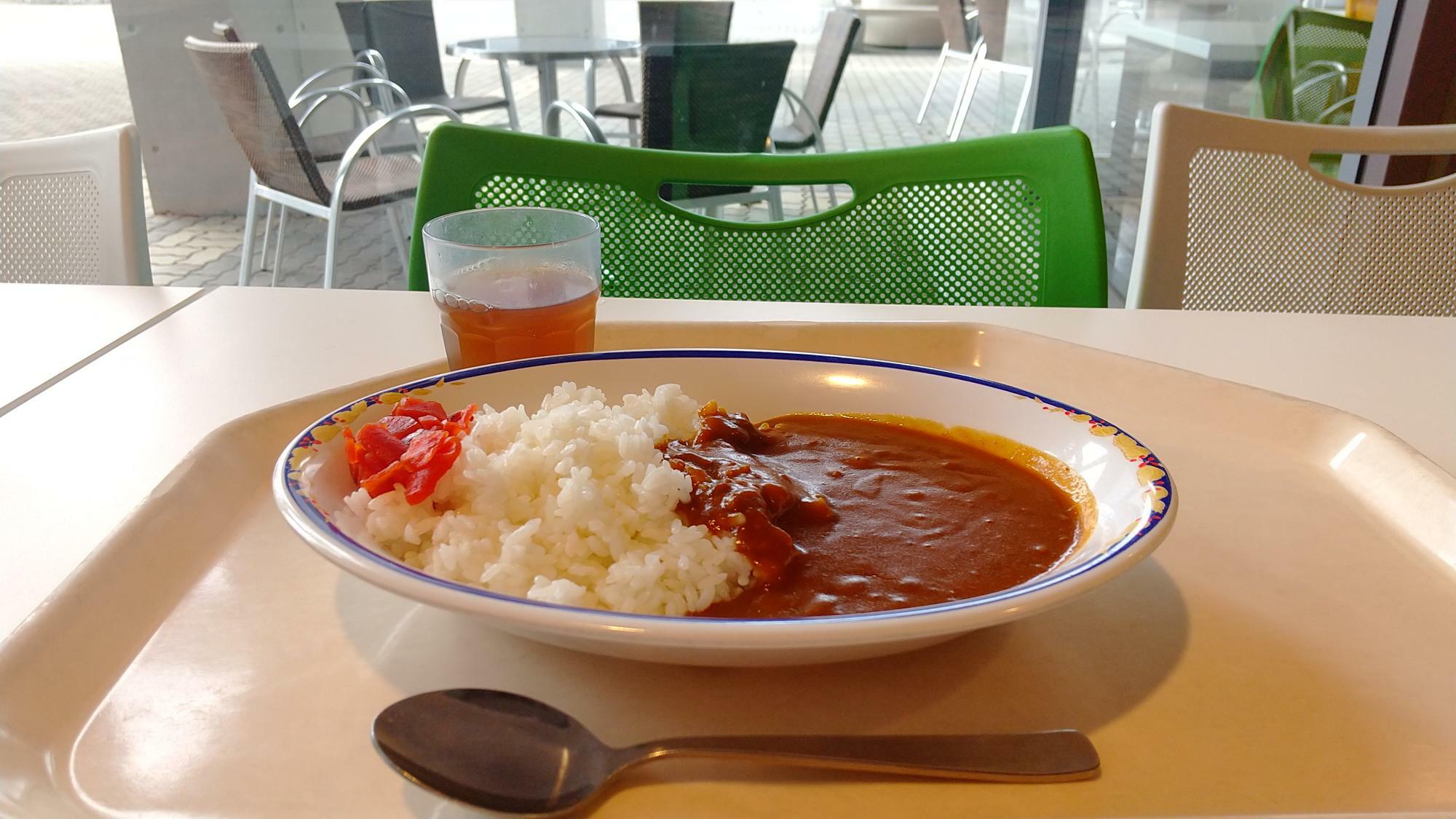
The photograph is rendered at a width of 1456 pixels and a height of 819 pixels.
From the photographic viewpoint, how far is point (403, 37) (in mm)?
4457

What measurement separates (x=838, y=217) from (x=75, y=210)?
4.77ft

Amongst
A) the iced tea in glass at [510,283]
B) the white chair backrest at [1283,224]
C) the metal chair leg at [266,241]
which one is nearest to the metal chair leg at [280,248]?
the metal chair leg at [266,241]

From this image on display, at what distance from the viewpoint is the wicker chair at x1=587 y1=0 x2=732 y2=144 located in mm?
4102

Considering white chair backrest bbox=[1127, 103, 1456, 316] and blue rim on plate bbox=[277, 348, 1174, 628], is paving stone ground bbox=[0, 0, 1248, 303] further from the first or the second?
blue rim on plate bbox=[277, 348, 1174, 628]

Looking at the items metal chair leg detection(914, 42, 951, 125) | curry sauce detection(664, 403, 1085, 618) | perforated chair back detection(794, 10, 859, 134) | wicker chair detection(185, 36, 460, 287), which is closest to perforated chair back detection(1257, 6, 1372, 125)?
metal chair leg detection(914, 42, 951, 125)

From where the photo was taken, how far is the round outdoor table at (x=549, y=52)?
167 inches

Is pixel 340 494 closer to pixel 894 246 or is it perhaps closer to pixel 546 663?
pixel 546 663

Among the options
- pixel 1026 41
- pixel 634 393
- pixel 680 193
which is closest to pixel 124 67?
pixel 680 193

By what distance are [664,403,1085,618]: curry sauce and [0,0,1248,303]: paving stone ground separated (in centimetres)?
337

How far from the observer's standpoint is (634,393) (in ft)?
3.29

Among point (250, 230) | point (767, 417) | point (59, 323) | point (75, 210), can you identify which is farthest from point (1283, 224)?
point (250, 230)

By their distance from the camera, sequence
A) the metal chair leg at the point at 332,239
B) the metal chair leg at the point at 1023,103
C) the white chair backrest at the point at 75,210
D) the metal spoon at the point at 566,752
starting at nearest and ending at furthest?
the metal spoon at the point at 566,752, the white chair backrest at the point at 75,210, the metal chair leg at the point at 332,239, the metal chair leg at the point at 1023,103

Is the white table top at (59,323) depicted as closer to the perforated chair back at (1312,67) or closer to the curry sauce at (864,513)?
the curry sauce at (864,513)

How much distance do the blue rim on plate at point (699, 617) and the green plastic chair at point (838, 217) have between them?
31.1 inches
